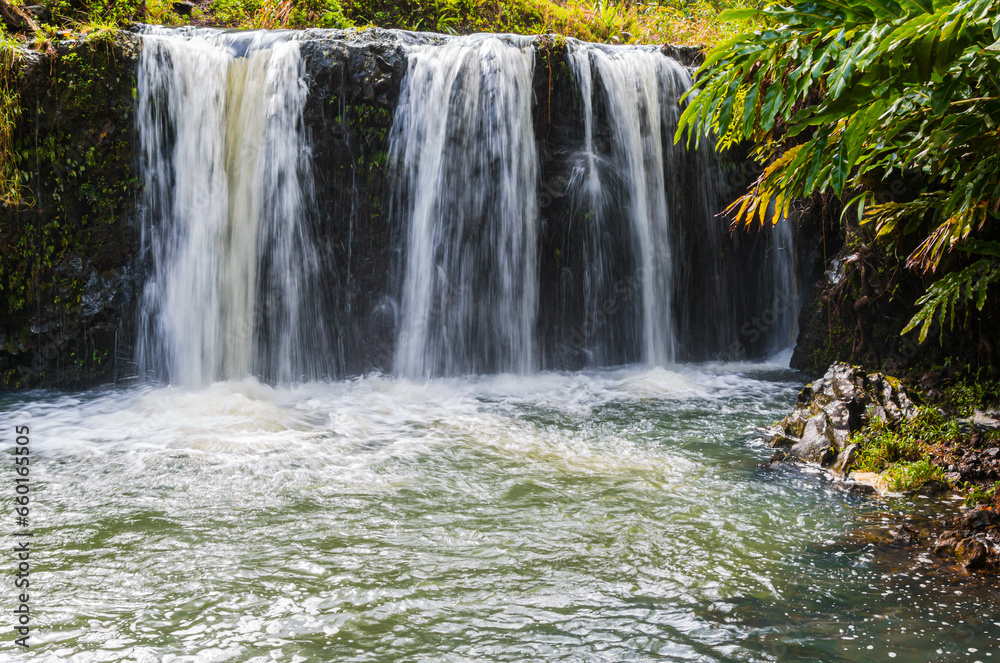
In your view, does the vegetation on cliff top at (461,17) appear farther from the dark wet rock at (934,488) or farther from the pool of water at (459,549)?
the dark wet rock at (934,488)

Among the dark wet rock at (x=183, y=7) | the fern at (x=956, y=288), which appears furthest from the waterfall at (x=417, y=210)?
the fern at (x=956, y=288)

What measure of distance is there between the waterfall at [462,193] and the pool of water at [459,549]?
2655mm

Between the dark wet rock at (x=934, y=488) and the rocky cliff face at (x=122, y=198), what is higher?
the rocky cliff face at (x=122, y=198)

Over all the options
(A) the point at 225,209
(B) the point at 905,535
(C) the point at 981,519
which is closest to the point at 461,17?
(A) the point at 225,209

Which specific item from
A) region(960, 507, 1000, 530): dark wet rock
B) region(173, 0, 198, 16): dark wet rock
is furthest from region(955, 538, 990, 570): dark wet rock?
region(173, 0, 198, 16): dark wet rock

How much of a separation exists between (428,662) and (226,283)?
685 cm

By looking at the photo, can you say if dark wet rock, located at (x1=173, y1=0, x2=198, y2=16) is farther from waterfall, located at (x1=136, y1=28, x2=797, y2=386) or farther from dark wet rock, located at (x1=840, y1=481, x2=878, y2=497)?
dark wet rock, located at (x1=840, y1=481, x2=878, y2=497)

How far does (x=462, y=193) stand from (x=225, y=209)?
2.95 m

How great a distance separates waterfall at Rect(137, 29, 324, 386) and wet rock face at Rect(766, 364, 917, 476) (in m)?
5.76

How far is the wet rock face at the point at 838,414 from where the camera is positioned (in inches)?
193

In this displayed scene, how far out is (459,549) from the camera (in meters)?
3.62

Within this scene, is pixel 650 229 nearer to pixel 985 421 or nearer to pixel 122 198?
pixel 985 421

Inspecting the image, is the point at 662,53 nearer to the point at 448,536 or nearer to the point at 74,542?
the point at 448,536

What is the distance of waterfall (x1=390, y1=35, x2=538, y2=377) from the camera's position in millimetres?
8906
